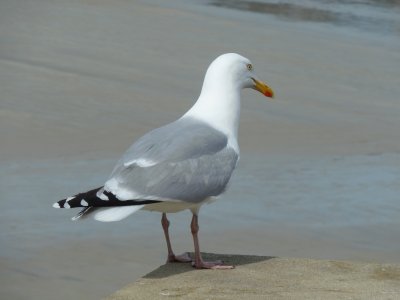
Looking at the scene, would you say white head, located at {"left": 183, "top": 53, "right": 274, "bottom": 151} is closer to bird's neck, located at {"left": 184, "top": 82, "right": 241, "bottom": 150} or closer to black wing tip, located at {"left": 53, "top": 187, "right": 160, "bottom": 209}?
bird's neck, located at {"left": 184, "top": 82, "right": 241, "bottom": 150}

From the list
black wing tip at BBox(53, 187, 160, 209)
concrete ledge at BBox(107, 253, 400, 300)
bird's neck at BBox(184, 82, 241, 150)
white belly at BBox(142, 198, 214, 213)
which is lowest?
concrete ledge at BBox(107, 253, 400, 300)

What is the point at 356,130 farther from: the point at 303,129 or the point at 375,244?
the point at 375,244

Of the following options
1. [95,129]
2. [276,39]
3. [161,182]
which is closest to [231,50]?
[276,39]

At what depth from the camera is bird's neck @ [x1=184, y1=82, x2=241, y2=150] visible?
5672 mm

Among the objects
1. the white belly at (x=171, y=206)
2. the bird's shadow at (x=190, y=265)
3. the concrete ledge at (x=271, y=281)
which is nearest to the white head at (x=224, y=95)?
the white belly at (x=171, y=206)

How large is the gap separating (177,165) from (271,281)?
0.72m

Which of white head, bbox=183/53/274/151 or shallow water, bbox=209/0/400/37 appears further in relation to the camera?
shallow water, bbox=209/0/400/37

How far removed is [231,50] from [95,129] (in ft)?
11.4

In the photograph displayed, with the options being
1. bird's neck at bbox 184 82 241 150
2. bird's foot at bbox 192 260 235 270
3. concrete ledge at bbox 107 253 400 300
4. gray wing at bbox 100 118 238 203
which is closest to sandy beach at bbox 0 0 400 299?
bird's foot at bbox 192 260 235 270

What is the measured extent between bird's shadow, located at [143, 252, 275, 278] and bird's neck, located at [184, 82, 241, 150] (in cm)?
55

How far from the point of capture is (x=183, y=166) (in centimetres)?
536

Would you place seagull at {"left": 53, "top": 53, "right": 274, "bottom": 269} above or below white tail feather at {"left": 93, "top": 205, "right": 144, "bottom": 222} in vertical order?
above

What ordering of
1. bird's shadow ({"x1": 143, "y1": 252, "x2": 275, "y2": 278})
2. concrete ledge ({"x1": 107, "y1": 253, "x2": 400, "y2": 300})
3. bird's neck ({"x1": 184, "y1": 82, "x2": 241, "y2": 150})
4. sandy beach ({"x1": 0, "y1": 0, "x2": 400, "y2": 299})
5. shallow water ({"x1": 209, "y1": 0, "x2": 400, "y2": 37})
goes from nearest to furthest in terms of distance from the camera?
concrete ledge ({"x1": 107, "y1": 253, "x2": 400, "y2": 300}) < bird's shadow ({"x1": 143, "y1": 252, "x2": 275, "y2": 278}) < bird's neck ({"x1": 184, "y1": 82, "x2": 241, "y2": 150}) < sandy beach ({"x1": 0, "y1": 0, "x2": 400, "y2": 299}) < shallow water ({"x1": 209, "y1": 0, "x2": 400, "y2": 37})

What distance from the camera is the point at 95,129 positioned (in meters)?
8.83
